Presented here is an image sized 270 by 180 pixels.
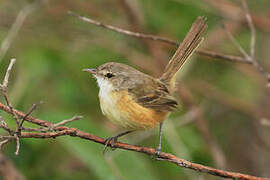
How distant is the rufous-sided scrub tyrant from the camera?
3178mm

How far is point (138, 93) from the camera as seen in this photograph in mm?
3439

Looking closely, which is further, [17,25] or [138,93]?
[17,25]

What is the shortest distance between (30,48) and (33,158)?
1357mm

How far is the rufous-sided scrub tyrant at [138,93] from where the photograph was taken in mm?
3178

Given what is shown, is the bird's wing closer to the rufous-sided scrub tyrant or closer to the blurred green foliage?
the rufous-sided scrub tyrant

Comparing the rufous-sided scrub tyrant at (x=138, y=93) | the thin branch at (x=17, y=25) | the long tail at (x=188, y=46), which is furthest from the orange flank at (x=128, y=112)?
the thin branch at (x=17, y=25)

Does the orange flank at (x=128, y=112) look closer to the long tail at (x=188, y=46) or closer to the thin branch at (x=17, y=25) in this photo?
the long tail at (x=188, y=46)

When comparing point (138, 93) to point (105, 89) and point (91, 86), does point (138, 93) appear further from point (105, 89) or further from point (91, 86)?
point (91, 86)

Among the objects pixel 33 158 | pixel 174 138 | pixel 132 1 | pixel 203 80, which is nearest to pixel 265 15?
pixel 203 80

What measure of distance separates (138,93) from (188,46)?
1.94ft

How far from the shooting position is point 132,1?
4719 mm

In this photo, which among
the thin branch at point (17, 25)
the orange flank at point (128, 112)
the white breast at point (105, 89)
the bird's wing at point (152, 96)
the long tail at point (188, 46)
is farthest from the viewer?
the thin branch at point (17, 25)

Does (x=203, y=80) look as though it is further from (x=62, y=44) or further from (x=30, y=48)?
(x=30, y=48)

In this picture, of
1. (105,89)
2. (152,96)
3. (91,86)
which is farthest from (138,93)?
(91,86)
